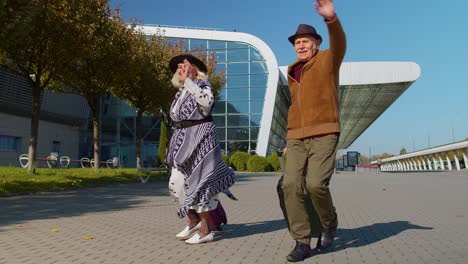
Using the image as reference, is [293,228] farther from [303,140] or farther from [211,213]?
[211,213]

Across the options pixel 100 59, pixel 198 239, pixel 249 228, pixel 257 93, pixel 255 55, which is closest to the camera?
pixel 198 239

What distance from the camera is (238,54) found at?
39.5 metres

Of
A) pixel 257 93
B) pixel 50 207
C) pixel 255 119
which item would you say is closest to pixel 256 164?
pixel 255 119

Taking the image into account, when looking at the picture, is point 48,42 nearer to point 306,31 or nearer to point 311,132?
point 306,31

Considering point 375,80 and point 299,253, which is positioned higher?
point 375,80

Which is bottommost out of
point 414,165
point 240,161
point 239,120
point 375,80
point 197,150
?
point 414,165

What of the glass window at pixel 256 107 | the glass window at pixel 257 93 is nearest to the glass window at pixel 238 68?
the glass window at pixel 257 93

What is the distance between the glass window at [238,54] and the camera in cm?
3950

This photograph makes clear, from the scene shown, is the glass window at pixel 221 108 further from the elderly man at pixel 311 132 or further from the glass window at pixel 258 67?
the elderly man at pixel 311 132

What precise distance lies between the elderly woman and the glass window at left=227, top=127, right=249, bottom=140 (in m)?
33.5

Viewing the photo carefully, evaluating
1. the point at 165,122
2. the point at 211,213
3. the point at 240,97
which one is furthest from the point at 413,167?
the point at 211,213

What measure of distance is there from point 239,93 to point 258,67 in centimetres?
275

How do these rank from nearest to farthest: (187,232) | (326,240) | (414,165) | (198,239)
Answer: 1. (326,240)
2. (198,239)
3. (187,232)
4. (414,165)

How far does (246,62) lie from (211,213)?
34.9 m
